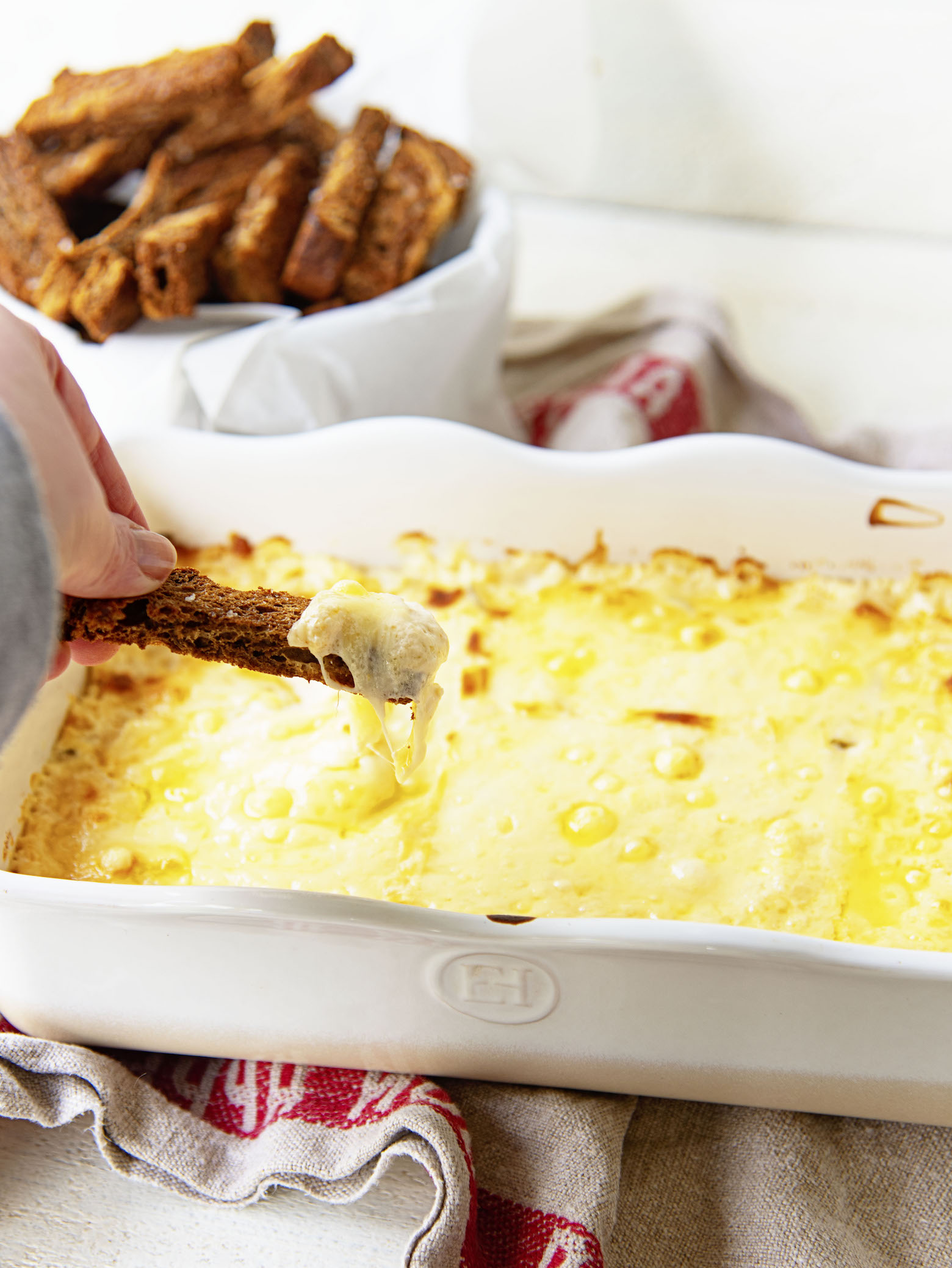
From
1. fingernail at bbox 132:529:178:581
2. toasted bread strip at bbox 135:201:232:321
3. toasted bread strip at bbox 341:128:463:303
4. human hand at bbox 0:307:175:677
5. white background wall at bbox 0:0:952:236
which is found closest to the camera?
human hand at bbox 0:307:175:677

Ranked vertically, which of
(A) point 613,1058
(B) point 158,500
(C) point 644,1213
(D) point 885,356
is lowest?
(D) point 885,356

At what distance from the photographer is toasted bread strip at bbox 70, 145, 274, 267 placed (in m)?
1.41

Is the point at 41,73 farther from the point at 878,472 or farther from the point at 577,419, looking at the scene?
the point at 878,472

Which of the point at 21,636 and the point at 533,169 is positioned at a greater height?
the point at 21,636

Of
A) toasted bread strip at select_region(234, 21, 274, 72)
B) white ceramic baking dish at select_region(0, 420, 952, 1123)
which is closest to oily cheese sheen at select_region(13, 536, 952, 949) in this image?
white ceramic baking dish at select_region(0, 420, 952, 1123)

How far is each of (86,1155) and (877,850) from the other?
72cm

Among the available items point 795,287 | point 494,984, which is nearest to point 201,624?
point 494,984

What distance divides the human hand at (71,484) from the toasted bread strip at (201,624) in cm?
2

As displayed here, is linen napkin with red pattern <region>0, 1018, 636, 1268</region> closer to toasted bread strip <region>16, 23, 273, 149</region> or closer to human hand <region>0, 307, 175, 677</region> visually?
human hand <region>0, 307, 175, 677</region>

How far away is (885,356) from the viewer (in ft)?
6.45

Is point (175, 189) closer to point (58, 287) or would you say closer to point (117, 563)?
point (58, 287)

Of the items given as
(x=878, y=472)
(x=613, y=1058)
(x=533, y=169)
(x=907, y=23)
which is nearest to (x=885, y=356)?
(x=907, y=23)

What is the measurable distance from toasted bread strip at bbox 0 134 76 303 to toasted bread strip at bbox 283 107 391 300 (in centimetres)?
28

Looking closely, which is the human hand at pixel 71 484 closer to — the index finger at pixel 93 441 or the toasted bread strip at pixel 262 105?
the index finger at pixel 93 441
